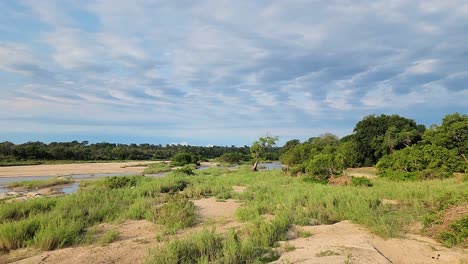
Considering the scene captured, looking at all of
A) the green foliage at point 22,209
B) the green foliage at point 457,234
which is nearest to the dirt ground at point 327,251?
the green foliage at point 457,234

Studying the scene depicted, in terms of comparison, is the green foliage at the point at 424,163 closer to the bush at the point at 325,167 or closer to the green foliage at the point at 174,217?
the bush at the point at 325,167

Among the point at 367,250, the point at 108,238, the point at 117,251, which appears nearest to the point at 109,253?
the point at 117,251

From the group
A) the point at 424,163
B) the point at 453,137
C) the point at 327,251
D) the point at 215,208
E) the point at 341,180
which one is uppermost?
the point at 453,137

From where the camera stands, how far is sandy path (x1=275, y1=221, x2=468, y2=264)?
6.46 metres

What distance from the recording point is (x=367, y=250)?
6949 mm

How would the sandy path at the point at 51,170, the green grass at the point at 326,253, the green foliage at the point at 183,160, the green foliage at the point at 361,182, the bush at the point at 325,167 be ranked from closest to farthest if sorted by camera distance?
the green grass at the point at 326,253 → the green foliage at the point at 361,182 → the bush at the point at 325,167 → the sandy path at the point at 51,170 → the green foliage at the point at 183,160

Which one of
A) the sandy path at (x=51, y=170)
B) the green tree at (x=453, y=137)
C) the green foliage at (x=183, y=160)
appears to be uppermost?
the green tree at (x=453, y=137)

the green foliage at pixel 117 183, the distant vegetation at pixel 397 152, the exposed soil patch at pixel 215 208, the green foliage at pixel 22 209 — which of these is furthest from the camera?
the distant vegetation at pixel 397 152

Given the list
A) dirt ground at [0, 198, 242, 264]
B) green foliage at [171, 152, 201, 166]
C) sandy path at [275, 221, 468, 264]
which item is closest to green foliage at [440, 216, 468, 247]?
sandy path at [275, 221, 468, 264]

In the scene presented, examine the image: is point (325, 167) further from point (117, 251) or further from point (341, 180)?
point (117, 251)

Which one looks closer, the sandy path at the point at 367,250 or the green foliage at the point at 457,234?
the sandy path at the point at 367,250

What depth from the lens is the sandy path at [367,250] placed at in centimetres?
646

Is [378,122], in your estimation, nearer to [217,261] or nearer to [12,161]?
[217,261]

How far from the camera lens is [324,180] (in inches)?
922
